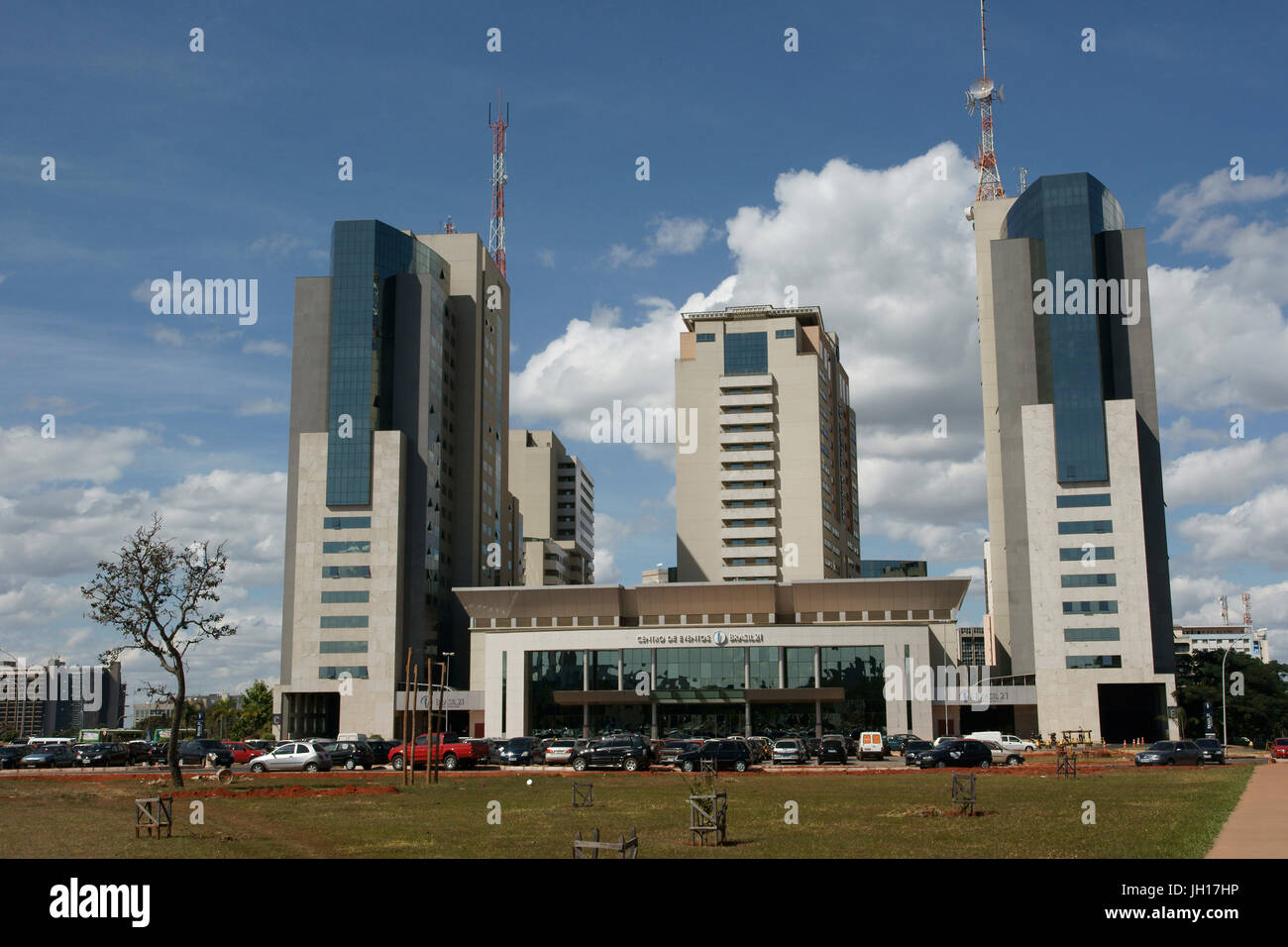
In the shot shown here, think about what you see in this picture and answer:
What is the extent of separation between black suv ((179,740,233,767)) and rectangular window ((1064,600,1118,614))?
274 ft

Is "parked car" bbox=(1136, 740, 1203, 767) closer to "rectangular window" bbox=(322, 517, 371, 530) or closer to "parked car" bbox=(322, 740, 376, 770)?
"parked car" bbox=(322, 740, 376, 770)

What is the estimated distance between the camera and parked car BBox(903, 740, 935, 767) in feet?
204

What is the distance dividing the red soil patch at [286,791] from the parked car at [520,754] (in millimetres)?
23301

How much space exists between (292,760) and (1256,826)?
48.7 metres

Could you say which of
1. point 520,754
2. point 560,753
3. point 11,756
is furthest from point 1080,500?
point 11,756

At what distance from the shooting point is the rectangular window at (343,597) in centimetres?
12344

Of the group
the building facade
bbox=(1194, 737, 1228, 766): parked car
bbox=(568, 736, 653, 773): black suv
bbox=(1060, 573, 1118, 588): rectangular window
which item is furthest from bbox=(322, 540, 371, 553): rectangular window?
bbox=(1194, 737, 1228, 766): parked car

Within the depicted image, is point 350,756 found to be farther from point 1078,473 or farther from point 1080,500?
point 1078,473

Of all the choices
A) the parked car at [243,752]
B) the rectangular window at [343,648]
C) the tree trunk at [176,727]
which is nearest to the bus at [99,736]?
the parked car at [243,752]

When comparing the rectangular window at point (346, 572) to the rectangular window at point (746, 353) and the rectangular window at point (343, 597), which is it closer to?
the rectangular window at point (343, 597)

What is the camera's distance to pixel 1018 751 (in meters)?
67.6
